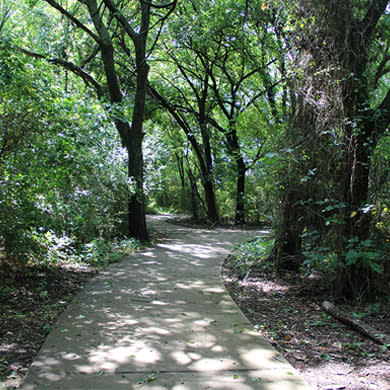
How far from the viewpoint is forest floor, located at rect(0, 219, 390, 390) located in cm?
326

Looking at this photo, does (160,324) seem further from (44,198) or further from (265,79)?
(265,79)

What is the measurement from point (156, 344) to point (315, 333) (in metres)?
1.76

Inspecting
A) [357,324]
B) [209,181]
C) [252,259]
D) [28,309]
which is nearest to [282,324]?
[357,324]

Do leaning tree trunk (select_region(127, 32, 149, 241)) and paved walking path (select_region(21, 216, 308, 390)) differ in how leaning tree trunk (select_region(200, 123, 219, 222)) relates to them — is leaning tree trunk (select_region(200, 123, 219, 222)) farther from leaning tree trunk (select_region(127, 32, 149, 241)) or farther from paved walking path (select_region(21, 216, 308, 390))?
paved walking path (select_region(21, 216, 308, 390))

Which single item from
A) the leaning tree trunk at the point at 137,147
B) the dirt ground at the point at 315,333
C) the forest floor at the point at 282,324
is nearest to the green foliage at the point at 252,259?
the forest floor at the point at 282,324

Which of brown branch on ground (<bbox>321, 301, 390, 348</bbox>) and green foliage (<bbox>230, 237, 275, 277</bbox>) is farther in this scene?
green foliage (<bbox>230, 237, 275, 277</bbox>)

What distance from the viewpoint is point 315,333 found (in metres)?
4.20

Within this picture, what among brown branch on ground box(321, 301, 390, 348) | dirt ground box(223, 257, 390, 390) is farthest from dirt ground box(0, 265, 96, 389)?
brown branch on ground box(321, 301, 390, 348)

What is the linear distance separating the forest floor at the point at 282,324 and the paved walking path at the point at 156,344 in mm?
171

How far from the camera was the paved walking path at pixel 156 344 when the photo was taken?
10.2 ft

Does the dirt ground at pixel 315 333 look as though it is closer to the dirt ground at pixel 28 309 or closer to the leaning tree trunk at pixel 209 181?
the dirt ground at pixel 28 309

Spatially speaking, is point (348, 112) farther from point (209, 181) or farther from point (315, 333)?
point (209, 181)

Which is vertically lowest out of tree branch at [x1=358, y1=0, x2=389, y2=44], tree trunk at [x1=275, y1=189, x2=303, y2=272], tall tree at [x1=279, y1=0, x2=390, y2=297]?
tree trunk at [x1=275, y1=189, x2=303, y2=272]

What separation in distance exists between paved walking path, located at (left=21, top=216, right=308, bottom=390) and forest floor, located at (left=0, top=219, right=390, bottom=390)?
0.17m
